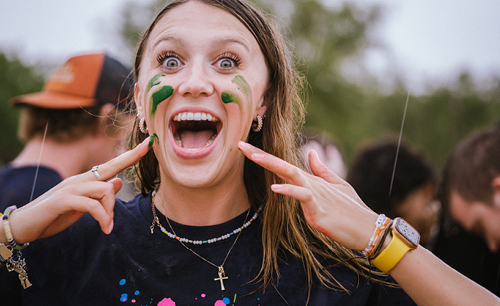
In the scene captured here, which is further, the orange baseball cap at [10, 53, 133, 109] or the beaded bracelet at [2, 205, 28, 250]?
the orange baseball cap at [10, 53, 133, 109]

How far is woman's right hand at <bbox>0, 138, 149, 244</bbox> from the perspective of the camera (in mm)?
1834

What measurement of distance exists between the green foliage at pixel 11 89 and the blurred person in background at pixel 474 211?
2106 cm

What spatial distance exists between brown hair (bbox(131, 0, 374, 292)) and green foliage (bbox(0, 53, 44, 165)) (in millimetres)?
20726

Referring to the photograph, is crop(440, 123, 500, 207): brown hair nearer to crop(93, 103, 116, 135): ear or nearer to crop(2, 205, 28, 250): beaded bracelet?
crop(93, 103, 116, 135): ear

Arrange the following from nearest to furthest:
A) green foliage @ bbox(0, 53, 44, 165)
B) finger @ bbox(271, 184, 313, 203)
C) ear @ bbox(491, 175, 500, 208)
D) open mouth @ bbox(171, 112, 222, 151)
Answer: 1. finger @ bbox(271, 184, 313, 203)
2. open mouth @ bbox(171, 112, 222, 151)
3. ear @ bbox(491, 175, 500, 208)
4. green foliage @ bbox(0, 53, 44, 165)

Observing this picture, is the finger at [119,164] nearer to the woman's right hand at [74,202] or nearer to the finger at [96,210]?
the woman's right hand at [74,202]

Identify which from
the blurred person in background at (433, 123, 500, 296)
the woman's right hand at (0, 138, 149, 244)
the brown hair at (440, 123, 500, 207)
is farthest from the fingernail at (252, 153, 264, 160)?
the brown hair at (440, 123, 500, 207)

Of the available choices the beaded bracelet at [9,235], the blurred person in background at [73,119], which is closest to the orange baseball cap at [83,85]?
the blurred person in background at [73,119]

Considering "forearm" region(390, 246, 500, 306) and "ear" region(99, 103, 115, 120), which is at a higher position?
"forearm" region(390, 246, 500, 306)

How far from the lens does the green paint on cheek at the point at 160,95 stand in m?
2.10

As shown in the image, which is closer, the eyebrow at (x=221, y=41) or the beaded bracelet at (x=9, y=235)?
the beaded bracelet at (x=9, y=235)

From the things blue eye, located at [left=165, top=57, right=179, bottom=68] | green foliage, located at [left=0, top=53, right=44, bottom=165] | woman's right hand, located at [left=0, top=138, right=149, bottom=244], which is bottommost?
green foliage, located at [left=0, top=53, right=44, bottom=165]

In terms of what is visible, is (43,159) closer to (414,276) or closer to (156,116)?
(156,116)

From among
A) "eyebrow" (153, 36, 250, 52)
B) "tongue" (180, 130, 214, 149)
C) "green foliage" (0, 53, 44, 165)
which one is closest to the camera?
"eyebrow" (153, 36, 250, 52)
